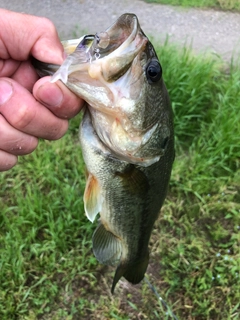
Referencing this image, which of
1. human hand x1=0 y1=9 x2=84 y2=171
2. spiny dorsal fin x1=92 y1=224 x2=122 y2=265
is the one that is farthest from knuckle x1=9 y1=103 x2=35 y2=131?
spiny dorsal fin x1=92 y1=224 x2=122 y2=265

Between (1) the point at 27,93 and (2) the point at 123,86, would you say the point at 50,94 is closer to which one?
(1) the point at 27,93

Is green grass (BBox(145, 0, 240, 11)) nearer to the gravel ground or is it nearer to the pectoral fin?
the gravel ground

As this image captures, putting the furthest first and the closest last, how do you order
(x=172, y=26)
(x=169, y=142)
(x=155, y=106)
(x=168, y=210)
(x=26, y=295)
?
1. (x=172, y=26)
2. (x=168, y=210)
3. (x=26, y=295)
4. (x=169, y=142)
5. (x=155, y=106)

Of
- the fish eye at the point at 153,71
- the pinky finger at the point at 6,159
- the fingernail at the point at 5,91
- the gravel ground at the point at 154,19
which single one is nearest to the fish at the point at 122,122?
the fish eye at the point at 153,71

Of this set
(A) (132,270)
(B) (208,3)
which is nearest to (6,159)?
(A) (132,270)

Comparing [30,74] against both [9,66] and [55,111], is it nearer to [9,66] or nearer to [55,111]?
[9,66]

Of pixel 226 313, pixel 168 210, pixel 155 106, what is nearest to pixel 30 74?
pixel 155 106
